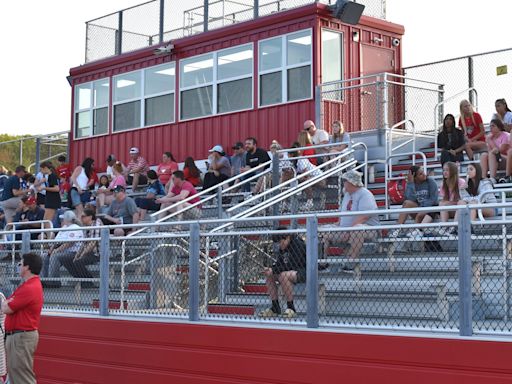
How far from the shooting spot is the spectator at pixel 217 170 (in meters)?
16.6

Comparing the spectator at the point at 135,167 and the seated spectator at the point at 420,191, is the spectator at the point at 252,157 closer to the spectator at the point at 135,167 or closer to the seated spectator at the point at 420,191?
the seated spectator at the point at 420,191

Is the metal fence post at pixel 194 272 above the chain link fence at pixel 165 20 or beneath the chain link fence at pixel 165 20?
beneath

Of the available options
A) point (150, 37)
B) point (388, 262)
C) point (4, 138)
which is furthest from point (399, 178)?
point (4, 138)

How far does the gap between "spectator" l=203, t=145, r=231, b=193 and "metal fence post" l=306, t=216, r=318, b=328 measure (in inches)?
305

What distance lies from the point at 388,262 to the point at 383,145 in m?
8.17

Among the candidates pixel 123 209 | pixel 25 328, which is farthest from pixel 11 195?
pixel 25 328

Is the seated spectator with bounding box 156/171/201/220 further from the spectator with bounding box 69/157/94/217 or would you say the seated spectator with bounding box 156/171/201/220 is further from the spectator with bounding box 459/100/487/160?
the spectator with bounding box 459/100/487/160

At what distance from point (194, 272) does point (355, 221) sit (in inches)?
71.0

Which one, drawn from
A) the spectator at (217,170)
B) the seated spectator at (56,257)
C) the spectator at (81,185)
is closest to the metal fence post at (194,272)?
the seated spectator at (56,257)

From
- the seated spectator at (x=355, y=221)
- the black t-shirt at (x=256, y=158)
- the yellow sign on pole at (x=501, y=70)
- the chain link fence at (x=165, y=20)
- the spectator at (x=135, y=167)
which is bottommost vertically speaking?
the seated spectator at (x=355, y=221)

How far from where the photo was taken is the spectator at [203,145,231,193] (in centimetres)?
1656

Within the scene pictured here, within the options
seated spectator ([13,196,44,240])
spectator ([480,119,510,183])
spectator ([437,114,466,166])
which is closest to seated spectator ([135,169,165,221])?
seated spectator ([13,196,44,240])

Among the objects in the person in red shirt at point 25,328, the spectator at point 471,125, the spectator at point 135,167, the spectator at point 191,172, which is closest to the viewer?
the person in red shirt at point 25,328

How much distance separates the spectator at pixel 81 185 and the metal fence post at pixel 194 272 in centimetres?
898
